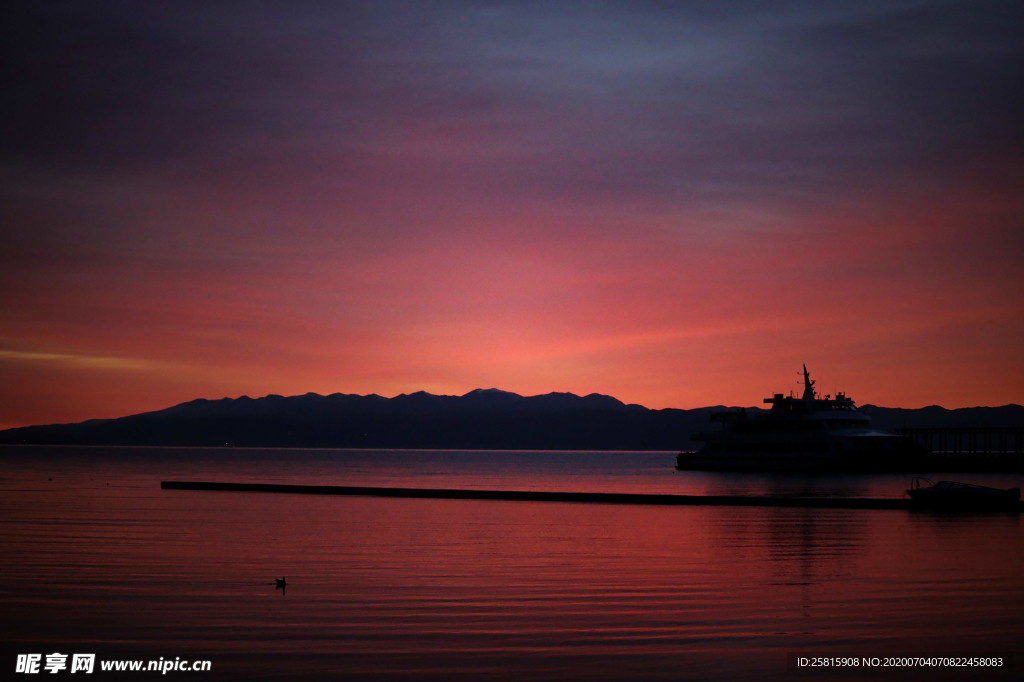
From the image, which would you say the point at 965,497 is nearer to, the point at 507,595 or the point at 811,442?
the point at 507,595

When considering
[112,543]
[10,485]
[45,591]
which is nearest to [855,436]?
[10,485]

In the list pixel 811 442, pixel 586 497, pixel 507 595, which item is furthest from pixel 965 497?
pixel 811 442

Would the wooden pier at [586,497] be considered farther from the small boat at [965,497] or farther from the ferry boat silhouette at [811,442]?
the ferry boat silhouette at [811,442]

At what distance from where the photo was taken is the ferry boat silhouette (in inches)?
3686

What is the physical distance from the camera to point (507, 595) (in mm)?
18656

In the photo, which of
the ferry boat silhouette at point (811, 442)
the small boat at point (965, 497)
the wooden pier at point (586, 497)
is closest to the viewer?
the small boat at point (965, 497)

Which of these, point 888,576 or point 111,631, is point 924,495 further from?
point 111,631

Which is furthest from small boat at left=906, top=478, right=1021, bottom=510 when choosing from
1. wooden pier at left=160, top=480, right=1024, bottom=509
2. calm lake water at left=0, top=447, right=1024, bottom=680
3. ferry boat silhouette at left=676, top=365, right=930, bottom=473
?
ferry boat silhouette at left=676, top=365, right=930, bottom=473

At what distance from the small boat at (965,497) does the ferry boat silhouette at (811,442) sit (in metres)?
48.4

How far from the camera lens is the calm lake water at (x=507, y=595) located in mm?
13195

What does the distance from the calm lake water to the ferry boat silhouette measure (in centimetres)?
5820

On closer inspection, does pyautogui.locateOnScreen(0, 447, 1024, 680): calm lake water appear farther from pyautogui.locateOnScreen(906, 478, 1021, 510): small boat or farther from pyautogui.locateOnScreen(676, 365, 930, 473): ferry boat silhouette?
pyautogui.locateOnScreen(676, 365, 930, 473): ferry boat silhouette

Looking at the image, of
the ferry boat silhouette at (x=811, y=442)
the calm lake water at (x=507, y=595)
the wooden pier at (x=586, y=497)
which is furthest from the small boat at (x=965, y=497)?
the ferry boat silhouette at (x=811, y=442)

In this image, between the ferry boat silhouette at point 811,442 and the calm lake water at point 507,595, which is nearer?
the calm lake water at point 507,595
